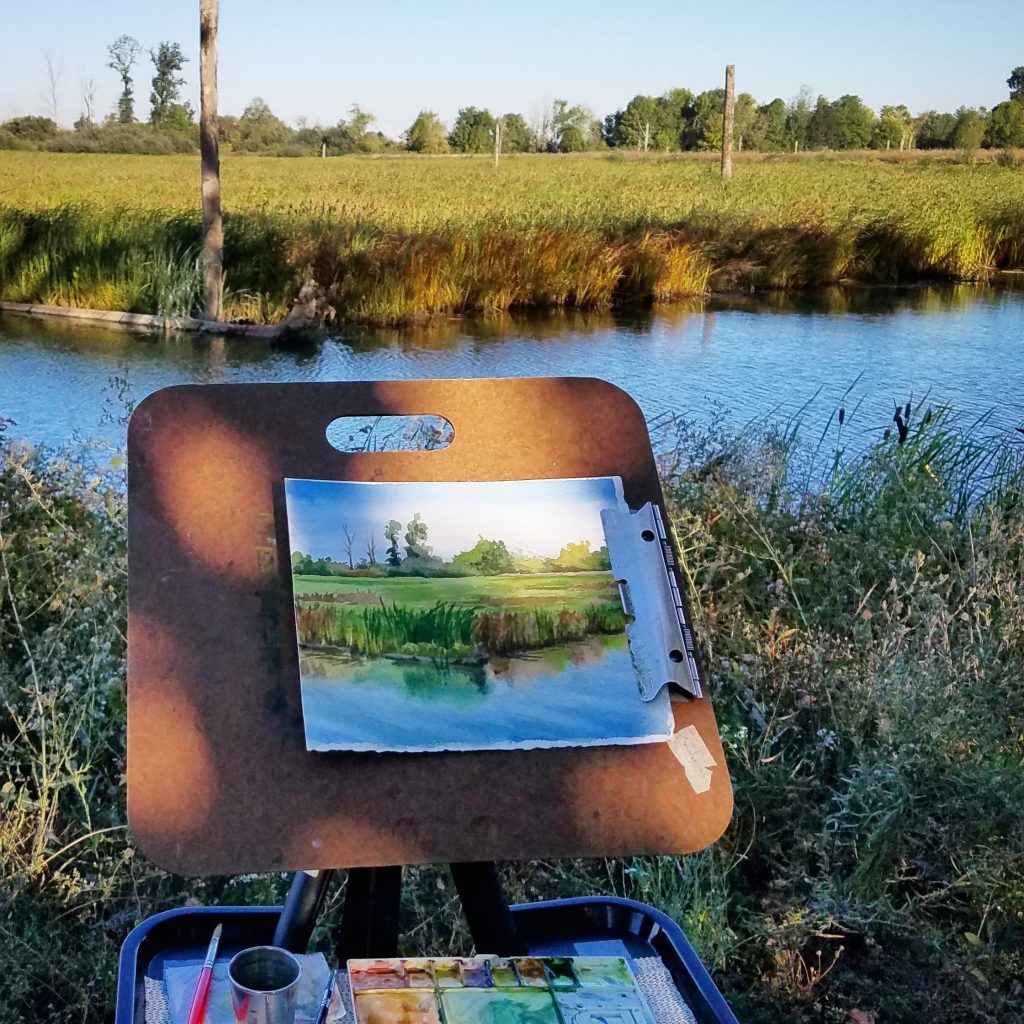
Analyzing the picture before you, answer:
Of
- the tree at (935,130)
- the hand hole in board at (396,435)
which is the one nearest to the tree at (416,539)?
the hand hole in board at (396,435)

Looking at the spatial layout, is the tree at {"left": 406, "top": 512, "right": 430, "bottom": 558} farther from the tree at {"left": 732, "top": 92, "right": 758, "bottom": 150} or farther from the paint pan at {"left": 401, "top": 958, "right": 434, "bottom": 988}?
the tree at {"left": 732, "top": 92, "right": 758, "bottom": 150}

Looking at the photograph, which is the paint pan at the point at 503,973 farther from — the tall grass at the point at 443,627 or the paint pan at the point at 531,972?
the tall grass at the point at 443,627

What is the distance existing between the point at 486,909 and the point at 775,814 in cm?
142

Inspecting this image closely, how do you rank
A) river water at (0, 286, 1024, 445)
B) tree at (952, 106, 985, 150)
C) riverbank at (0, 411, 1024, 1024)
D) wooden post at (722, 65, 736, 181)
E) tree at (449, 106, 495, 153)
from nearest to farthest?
riverbank at (0, 411, 1024, 1024)
river water at (0, 286, 1024, 445)
wooden post at (722, 65, 736, 181)
tree at (952, 106, 985, 150)
tree at (449, 106, 495, 153)

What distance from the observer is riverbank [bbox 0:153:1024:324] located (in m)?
10.5

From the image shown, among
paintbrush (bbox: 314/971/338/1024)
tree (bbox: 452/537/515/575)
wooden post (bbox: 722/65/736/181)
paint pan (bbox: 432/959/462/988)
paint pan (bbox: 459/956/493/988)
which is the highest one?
wooden post (bbox: 722/65/736/181)

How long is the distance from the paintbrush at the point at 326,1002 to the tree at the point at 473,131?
60.6m

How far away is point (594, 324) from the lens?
10422mm

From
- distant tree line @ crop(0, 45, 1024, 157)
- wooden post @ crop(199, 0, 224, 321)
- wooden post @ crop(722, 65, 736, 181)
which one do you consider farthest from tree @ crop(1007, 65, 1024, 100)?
wooden post @ crop(199, 0, 224, 321)

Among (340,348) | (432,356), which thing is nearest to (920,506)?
(432,356)

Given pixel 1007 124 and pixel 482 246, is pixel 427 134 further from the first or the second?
pixel 482 246

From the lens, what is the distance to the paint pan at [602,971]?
1208 millimetres

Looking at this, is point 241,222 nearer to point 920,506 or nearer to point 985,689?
point 920,506

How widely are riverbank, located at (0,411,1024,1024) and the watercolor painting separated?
1010 mm
